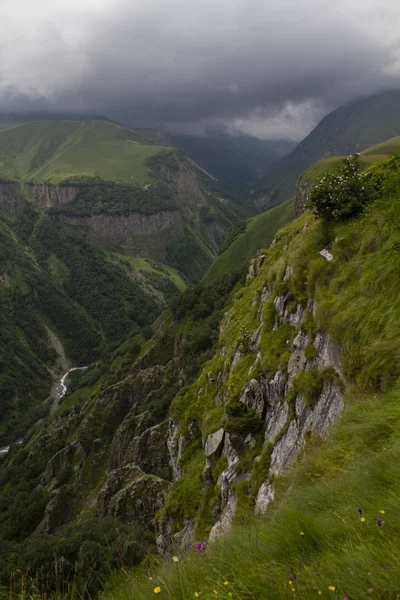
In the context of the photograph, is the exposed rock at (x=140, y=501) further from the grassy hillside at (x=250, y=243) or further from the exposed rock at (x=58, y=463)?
the grassy hillside at (x=250, y=243)

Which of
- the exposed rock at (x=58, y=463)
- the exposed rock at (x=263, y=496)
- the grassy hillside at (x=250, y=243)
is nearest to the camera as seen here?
the exposed rock at (x=263, y=496)

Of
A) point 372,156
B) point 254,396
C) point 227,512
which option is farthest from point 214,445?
point 372,156

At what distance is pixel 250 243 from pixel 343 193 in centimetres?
15679

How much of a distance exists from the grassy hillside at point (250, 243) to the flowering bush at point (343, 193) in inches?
5093

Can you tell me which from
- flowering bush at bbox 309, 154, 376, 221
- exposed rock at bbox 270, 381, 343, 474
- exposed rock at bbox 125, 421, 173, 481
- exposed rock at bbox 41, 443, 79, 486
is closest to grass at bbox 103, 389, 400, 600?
exposed rock at bbox 270, 381, 343, 474

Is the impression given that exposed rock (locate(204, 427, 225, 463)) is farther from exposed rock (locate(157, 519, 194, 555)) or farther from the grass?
the grass

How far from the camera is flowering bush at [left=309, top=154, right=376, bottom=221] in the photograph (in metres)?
15.2

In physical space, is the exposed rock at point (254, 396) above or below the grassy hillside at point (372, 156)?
below

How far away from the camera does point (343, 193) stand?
1560 cm

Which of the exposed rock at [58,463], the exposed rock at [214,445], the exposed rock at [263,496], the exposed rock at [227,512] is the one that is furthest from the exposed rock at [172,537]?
the exposed rock at [58,463]

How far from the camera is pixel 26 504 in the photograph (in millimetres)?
74750

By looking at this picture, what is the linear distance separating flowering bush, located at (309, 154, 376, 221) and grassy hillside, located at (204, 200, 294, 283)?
129 m

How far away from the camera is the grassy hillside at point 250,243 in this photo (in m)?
155

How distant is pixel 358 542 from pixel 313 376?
27.7ft
